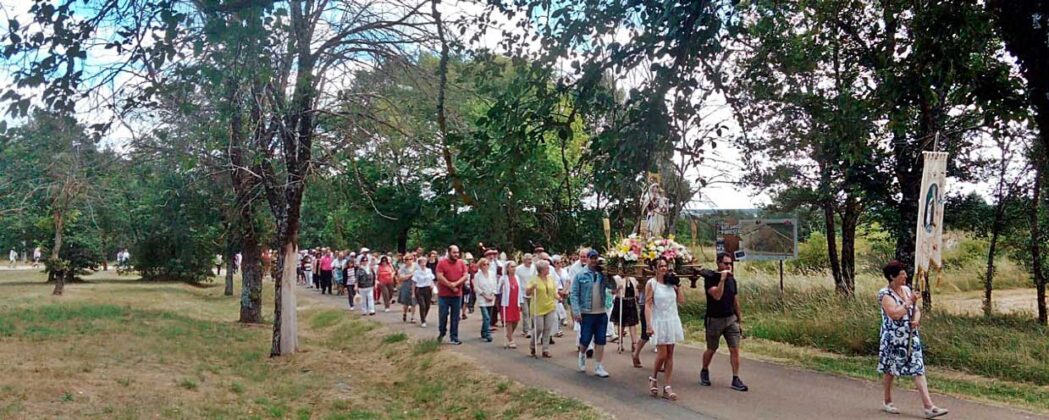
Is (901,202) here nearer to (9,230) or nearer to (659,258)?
(659,258)

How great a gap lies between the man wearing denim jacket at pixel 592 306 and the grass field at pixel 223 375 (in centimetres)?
130

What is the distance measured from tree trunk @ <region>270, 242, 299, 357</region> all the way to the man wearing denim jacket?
5.31 meters

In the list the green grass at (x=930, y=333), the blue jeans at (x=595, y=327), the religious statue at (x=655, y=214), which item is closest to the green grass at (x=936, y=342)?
the green grass at (x=930, y=333)

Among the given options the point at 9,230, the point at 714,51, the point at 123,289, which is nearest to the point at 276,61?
the point at 714,51

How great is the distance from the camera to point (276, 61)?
9.34 meters

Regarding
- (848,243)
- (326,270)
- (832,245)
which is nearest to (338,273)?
(326,270)

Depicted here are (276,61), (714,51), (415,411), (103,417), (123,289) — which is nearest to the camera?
(714,51)

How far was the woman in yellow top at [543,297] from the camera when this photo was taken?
12227mm

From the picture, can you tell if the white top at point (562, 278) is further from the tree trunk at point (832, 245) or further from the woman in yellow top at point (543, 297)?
the tree trunk at point (832, 245)

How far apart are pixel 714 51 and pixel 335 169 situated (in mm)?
8351

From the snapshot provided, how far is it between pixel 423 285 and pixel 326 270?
14231 mm

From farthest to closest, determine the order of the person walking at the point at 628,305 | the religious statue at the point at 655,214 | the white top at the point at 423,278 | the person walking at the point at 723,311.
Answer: the white top at the point at 423,278 < the person walking at the point at 628,305 < the religious statue at the point at 655,214 < the person walking at the point at 723,311

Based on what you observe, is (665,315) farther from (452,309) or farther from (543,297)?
(452,309)

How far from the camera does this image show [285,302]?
13.3m
